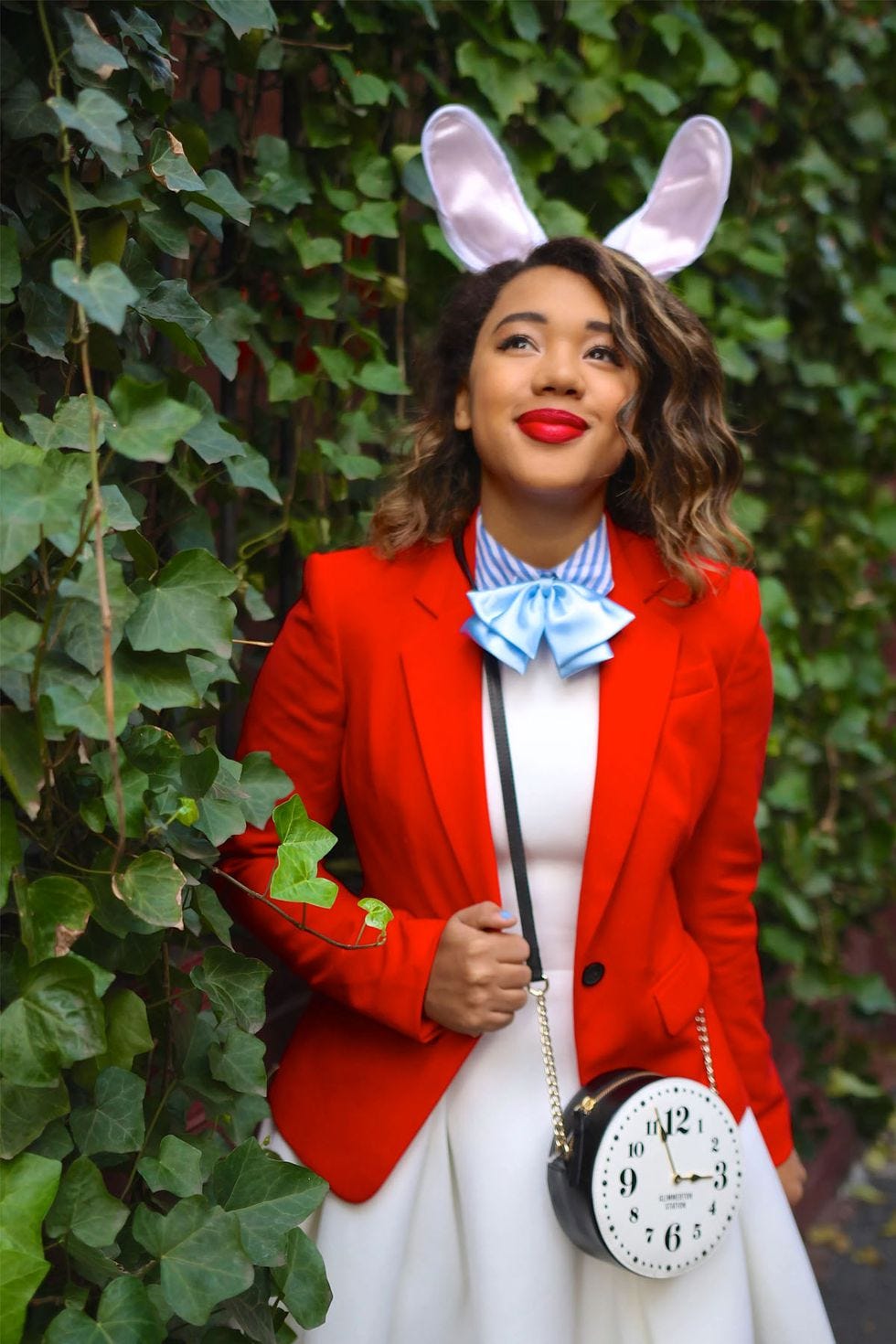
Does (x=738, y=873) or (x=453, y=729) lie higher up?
(x=453, y=729)

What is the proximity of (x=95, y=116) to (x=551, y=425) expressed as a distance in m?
0.76

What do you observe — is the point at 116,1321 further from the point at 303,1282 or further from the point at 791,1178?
the point at 791,1178

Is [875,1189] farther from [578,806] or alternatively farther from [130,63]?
[130,63]

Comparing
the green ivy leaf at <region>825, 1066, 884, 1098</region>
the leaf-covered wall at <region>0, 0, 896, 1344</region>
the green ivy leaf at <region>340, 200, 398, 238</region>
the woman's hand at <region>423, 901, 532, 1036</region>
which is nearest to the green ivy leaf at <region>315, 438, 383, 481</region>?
the leaf-covered wall at <region>0, 0, 896, 1344</region>

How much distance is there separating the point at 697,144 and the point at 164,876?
127 cm

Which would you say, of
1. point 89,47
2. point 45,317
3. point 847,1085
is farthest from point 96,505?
point 847,1085

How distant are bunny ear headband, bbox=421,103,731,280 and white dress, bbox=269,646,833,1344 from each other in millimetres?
576

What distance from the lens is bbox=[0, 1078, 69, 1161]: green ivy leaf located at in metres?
1.17

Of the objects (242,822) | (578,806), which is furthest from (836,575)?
(242,822)

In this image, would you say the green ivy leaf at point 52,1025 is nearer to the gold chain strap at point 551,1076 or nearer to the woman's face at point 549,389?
the gold chain strap at point 551,1076

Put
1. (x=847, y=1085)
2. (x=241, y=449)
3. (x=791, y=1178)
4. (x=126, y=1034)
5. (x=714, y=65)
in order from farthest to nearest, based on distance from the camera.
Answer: (x=847, y=1085)
(x=714, y=65)
(x=791, y=1178)
(x=241, y=449)
(x=126, y=1034)

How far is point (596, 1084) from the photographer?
5.71ft

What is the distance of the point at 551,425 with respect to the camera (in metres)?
1.78

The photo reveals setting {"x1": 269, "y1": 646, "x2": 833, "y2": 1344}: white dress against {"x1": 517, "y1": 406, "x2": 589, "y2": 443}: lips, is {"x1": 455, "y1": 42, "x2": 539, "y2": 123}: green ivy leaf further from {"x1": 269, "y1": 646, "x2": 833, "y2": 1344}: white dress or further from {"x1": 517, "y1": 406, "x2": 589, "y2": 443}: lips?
{"x1": 269, "y1": 646, "x2": 833, "y2": 1344}: white dress
